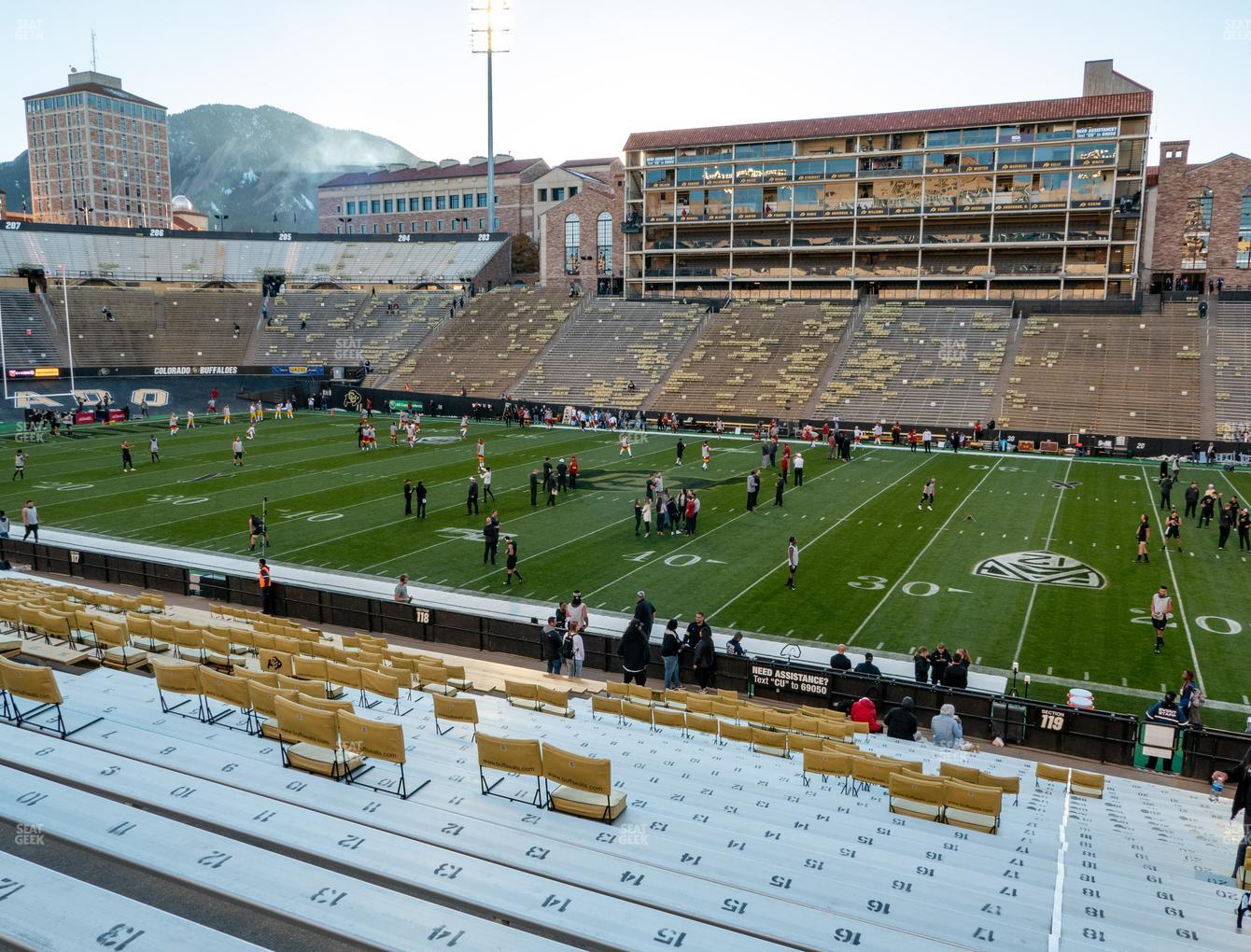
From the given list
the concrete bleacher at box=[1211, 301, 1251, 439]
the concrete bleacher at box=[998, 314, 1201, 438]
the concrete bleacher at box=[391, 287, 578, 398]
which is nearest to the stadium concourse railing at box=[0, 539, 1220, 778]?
the concrete bleacher at box=[998, 314, 1201, 438]

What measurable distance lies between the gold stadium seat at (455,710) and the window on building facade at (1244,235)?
6801cm

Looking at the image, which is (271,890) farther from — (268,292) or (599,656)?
(268,292)

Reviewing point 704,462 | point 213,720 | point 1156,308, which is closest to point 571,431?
point 704,462

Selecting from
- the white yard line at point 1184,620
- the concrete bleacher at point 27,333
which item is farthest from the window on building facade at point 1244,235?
the concrete bleacher at point 27,333

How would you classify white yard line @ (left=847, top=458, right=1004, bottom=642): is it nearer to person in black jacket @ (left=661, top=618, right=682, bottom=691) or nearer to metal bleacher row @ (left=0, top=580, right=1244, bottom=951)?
person in black jacket @ (left=661, top=618, right=682, bottom=691)

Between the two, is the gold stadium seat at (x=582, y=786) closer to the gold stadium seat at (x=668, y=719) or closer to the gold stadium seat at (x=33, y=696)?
the gold stadium seat at (x=668, y=719)

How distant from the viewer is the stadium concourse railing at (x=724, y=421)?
138ft

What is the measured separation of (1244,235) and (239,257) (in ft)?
252

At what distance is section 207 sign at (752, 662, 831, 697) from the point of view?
14344 mm

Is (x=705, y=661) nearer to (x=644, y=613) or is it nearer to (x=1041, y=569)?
(x=644, y=613)

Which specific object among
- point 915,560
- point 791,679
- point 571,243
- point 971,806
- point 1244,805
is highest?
point 571,243

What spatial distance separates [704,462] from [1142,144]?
4377 centimetres

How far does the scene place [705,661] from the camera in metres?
14.8

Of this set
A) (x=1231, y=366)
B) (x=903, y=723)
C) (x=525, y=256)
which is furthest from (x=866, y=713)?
(x=525, y=256)
